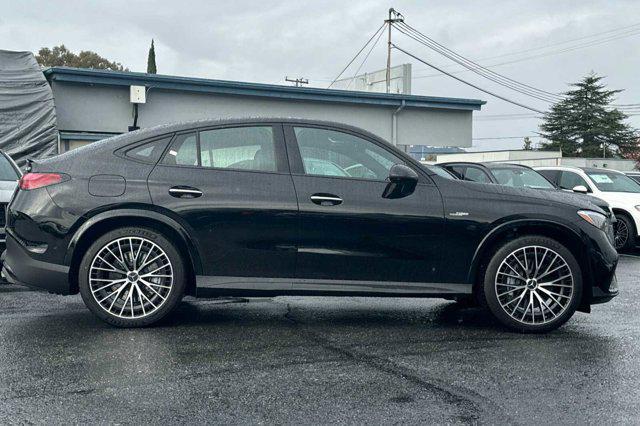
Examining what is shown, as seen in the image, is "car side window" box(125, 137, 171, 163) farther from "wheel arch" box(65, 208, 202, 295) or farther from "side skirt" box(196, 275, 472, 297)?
"side skirt" box(196, 275, 472, 297)

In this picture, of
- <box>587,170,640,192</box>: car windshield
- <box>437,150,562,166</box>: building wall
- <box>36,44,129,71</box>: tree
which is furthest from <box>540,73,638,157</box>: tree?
<box>587,170,640,192</box>: car windshield

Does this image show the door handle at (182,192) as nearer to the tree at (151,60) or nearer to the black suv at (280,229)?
the black suv at (280,229)

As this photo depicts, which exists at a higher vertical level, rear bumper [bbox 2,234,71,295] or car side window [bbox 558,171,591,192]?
car side window [bbox 558,171,591,192]

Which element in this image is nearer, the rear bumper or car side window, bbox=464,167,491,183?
the rear bumper

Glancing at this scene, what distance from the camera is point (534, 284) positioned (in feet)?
17.5

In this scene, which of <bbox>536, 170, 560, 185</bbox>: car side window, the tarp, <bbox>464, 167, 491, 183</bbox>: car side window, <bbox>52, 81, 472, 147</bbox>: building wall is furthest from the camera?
<bbox>52, 81, 472, 147</bbox>: building wall

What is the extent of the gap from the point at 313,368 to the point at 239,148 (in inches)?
77.4

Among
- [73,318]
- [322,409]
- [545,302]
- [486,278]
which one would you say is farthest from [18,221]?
[545,302]

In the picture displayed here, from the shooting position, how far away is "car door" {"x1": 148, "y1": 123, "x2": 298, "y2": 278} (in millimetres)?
5160

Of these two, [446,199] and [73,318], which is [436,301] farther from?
[73,318]

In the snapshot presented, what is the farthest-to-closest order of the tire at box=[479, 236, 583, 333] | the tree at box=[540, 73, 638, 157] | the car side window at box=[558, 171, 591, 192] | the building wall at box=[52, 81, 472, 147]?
1. the tree at box=[540, 73, 638, 157]
2. the building wall at box=[52, 81, 472, 147]
3. the car side window at box=[558, 171, 591, 192]
4. the tire at box=[479, 236, 583, 333]

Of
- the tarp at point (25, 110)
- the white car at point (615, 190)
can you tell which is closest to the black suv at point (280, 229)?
the white car at point (615, 190)

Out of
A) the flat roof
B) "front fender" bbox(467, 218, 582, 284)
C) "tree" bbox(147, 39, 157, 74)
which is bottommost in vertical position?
"front fender" bbox(467, 218, 582, 284)

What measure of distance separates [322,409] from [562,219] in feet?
9.17
